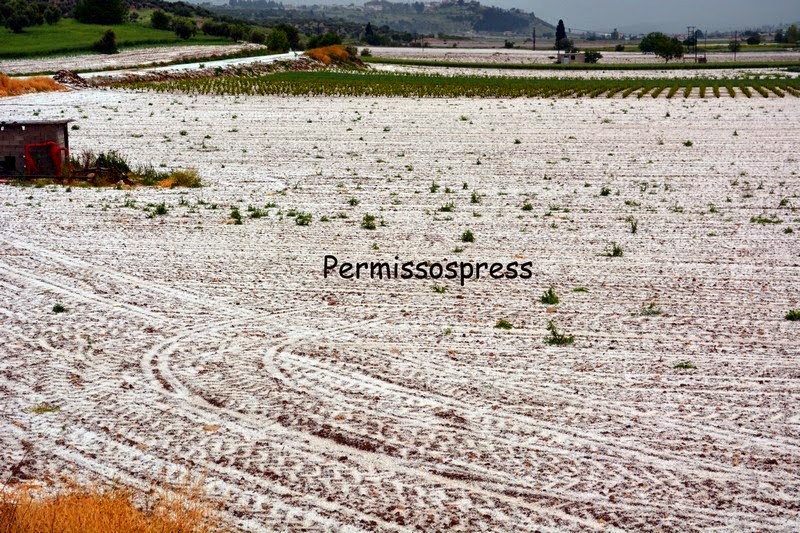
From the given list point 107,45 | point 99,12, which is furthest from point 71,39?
point 99,12

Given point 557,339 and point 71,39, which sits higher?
point 71,39

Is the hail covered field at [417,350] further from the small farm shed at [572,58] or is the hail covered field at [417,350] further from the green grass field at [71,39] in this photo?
the small farm shed at [572,58]

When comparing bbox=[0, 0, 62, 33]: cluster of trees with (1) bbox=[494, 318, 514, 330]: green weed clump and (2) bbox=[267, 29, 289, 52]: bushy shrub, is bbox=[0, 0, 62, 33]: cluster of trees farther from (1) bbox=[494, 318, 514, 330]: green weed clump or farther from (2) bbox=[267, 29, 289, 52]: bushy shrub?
(1) bbox=[494, 318, 514, 330]: green weed clump

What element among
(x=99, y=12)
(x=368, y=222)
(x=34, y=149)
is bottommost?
(x=368, y=222)

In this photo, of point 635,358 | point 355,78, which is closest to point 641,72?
point 355,78

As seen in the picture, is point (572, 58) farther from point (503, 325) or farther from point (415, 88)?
point (503, 325)

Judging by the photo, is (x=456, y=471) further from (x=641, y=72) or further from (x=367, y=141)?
(x=641, y=72)

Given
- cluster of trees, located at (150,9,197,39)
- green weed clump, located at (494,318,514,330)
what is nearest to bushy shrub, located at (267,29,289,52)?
cluster of trees, located at (150,9,197,39)
